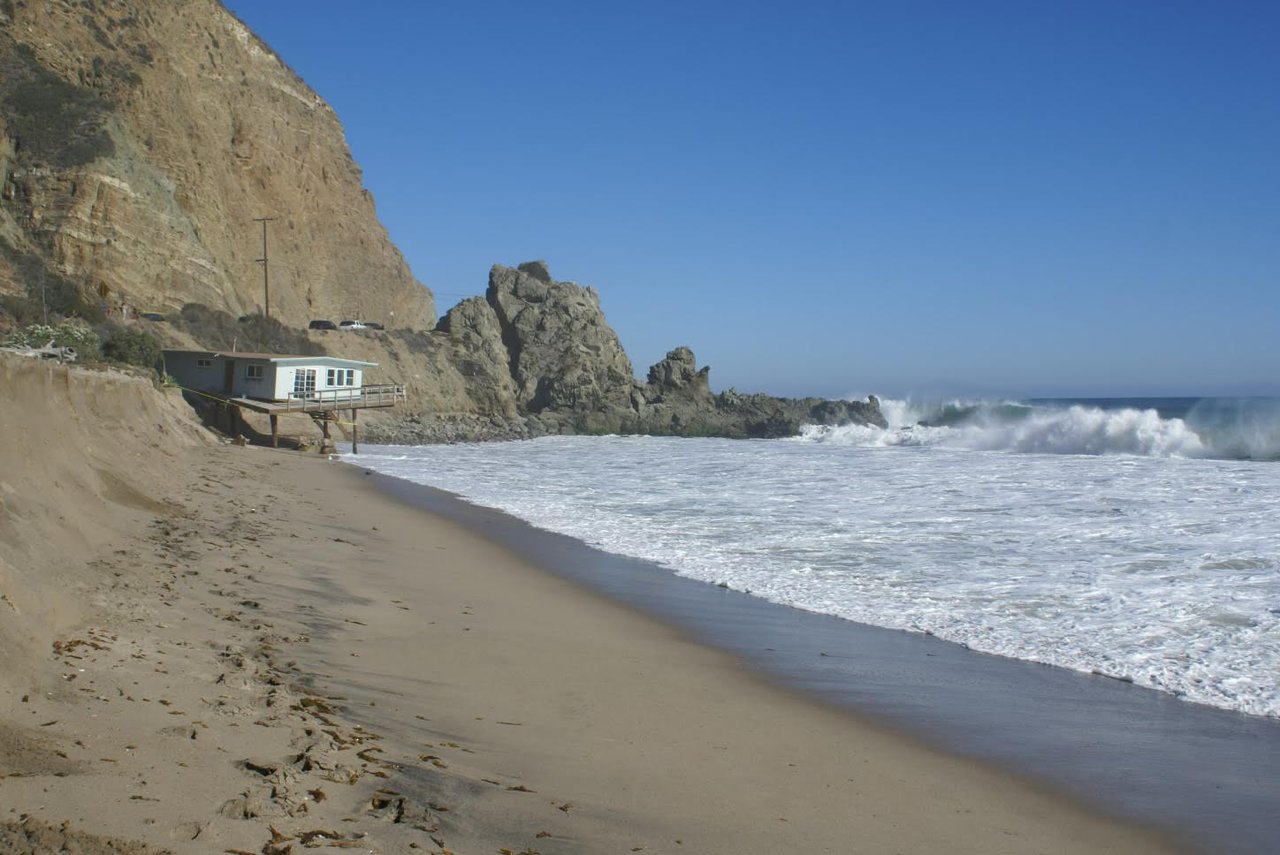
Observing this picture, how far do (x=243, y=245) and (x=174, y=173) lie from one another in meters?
5.54

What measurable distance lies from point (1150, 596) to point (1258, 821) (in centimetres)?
575

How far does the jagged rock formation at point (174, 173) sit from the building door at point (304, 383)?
28.3 feet

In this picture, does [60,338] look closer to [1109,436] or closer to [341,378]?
[341,378]

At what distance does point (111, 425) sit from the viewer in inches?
625

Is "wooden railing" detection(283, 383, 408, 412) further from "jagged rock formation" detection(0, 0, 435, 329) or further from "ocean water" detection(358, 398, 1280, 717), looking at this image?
"jagged rock formation" detection(0, 0, 435, 329)

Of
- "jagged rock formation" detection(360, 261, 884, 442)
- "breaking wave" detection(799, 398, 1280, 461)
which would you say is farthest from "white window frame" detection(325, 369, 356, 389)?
"breaking wave" detection(799, 398, 1280, 461)

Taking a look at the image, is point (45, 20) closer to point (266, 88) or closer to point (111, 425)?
point (266, 88)

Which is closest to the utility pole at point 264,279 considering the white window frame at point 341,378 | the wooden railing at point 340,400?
the white window frame at point 341,378

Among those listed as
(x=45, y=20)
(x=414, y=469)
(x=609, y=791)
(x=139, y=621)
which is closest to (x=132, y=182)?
(x=45, y=20)

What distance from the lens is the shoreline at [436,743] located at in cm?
390

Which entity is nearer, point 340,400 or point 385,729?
point 385,729

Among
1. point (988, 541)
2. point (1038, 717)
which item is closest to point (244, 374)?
point (988, 541)

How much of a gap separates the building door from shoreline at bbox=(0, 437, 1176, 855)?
2862 centimetres

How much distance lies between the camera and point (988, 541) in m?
14.3
